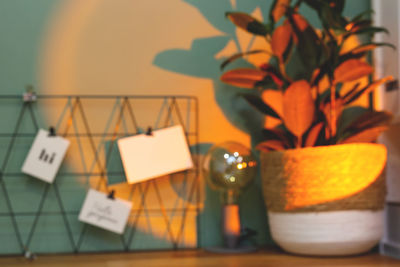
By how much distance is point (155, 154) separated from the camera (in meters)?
1.22

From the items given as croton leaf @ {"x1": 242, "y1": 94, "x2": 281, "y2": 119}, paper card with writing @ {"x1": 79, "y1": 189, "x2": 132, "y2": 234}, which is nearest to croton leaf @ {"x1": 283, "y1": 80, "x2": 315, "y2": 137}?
croton leaf @ {"x1": 242, "y1": 94, "x2": 281, "y2": 119}

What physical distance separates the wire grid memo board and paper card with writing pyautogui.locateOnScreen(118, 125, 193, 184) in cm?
5

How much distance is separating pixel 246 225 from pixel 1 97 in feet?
2.42

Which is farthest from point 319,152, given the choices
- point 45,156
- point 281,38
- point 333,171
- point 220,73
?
point 45,156

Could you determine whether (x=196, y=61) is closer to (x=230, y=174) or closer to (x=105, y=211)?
(x=230, y=174)

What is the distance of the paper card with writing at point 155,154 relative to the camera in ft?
3.92

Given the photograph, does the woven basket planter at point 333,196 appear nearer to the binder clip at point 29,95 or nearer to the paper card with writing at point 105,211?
the paper card with writing at point 105,211

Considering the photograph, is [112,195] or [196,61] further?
[196,61]

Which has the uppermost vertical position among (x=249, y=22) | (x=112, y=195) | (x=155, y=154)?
(x=249, y=22)

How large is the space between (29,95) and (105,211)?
0.36 m

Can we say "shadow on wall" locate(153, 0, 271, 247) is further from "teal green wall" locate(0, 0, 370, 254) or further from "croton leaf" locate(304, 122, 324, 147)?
"croton leaf" locate(304, 122, 324, 147)

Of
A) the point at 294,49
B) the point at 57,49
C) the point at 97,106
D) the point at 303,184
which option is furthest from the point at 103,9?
the point at 303,184

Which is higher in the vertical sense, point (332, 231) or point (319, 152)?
point (319, 152)

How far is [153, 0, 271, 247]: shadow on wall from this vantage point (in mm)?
1279
